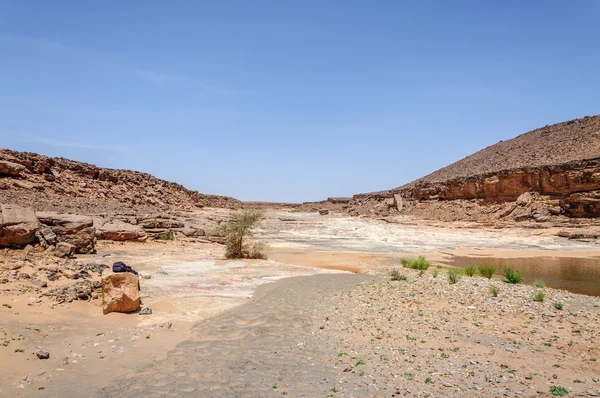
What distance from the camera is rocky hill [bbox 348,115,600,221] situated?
111ft

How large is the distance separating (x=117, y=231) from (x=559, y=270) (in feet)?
65.9

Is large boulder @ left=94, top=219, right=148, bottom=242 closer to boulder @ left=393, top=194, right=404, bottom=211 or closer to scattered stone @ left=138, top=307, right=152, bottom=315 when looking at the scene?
scattered stone @ left=138, top=307, right=152, bottom=315

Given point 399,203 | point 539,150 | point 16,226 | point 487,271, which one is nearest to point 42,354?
point 16,226

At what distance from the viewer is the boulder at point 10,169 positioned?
27.0 meters

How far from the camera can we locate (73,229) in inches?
558

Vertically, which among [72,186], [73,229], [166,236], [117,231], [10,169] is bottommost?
[166,236]

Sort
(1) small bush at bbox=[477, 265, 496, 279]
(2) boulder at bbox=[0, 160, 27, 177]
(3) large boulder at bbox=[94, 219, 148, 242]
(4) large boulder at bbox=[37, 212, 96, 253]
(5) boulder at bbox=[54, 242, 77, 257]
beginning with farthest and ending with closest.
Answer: (2) boulder at bbox=[0, 160, 27, 177], (3) large boulder at bbox=[94, 219, 148, 242], (4) large boulder at bbox=[37, 212, 96, 253], (1) small bush at bbox=[477, 265, 496, 279], (5) boulder at bbox=[54, 242, 77, 257]

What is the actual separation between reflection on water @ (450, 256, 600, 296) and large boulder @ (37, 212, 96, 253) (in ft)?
53.1

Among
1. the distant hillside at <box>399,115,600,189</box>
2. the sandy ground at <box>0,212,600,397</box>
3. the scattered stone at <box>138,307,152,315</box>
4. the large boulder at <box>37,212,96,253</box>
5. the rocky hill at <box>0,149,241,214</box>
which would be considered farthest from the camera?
the distant hillside at <box>399,115,600,189</box>

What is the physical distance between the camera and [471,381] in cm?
509

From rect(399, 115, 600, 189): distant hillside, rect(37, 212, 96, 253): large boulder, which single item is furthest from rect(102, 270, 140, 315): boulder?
rect(399, 115, 600, 189): distant hillside

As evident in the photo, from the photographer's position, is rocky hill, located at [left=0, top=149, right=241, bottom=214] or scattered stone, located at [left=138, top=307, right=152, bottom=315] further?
rocky hill, located at [left=0, top=149, right=241, bottom=214]

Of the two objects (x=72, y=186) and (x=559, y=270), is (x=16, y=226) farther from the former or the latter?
(x=72, y=186)

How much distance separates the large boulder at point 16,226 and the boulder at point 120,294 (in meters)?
4.41
